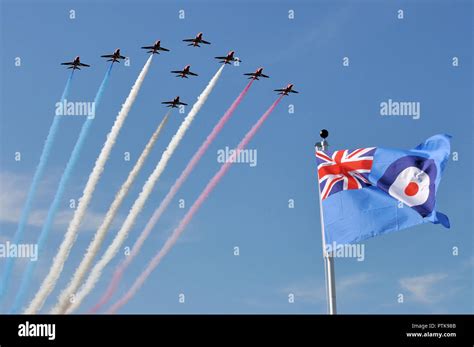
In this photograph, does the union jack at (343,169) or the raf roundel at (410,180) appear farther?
the union jack at (343,169)

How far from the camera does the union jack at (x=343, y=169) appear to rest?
58.2 meters

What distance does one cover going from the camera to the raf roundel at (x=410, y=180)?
187 ft

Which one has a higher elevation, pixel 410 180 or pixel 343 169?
pixel 343 169

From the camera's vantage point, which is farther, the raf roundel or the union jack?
the union jack

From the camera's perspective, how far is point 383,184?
58.6 metres

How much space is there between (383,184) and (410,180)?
1.98 m

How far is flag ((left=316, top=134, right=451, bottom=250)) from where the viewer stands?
55.9m

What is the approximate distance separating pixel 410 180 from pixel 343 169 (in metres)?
4.97

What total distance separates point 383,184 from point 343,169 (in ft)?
10.3
